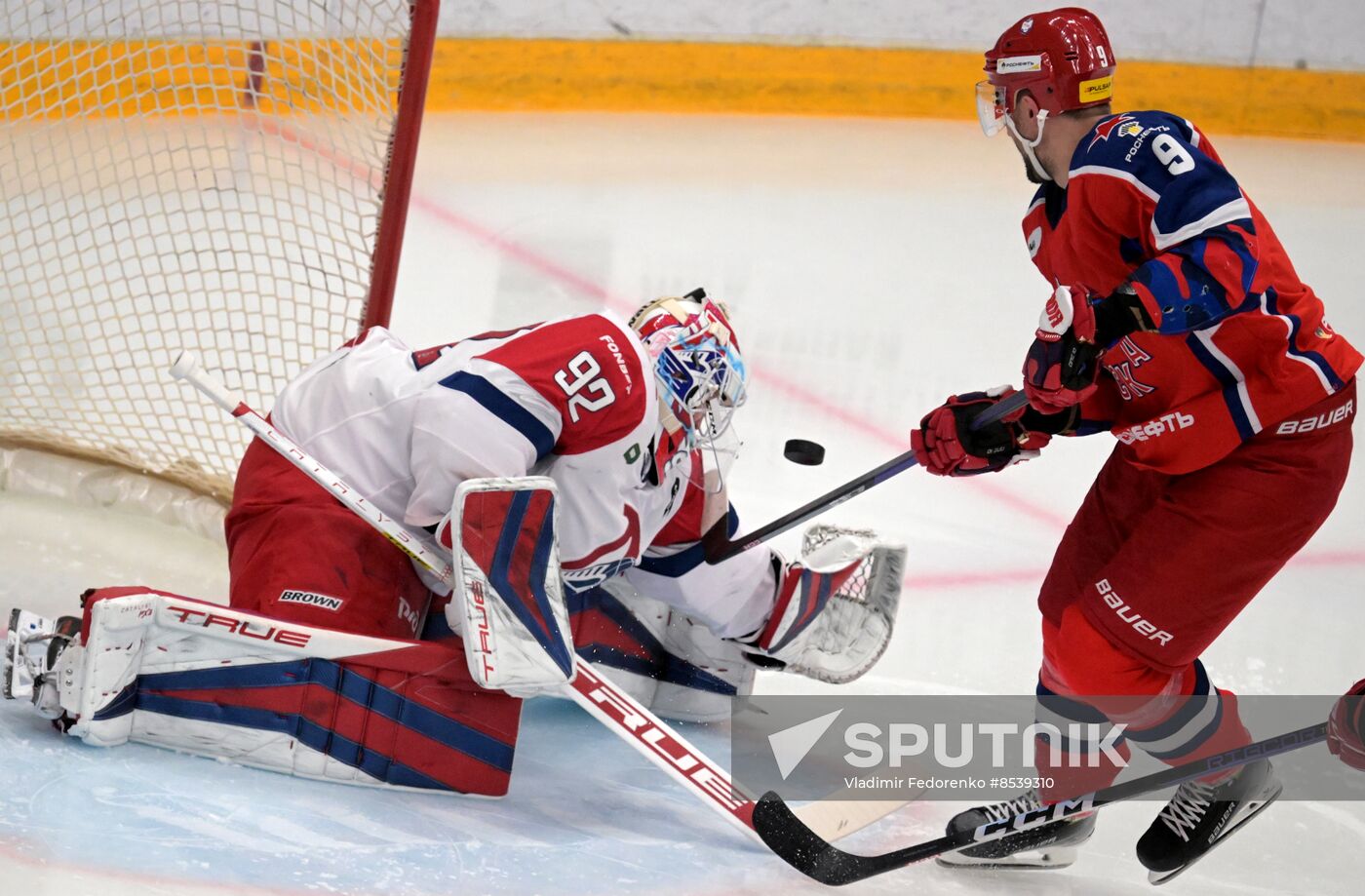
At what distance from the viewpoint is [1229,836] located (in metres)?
2.26

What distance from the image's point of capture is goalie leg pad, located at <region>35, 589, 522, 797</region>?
2004 millimetres

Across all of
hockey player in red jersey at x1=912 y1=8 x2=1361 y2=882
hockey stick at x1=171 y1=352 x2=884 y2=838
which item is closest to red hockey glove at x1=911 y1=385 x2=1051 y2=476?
hockey player in red jersey at x1=912 y1=8 x2=1361 y2=882

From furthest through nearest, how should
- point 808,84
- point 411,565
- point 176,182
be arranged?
point 808,84 → point 176,182 → point 411,565

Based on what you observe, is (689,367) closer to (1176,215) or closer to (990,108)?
(990,108)

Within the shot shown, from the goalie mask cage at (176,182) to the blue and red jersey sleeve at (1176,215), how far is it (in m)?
1.42

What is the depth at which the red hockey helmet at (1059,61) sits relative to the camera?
6.77 feet

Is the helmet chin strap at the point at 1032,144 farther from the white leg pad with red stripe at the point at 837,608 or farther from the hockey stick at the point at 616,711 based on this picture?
the hockey stick at the point at 616,711

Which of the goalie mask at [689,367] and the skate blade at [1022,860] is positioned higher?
the goalie mask at [689,367]

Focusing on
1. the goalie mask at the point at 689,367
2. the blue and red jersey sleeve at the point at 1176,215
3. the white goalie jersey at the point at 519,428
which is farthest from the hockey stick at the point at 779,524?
the blue and red jersey sleeve at the point at 1176,215

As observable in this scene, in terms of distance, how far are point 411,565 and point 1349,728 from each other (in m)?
1.35

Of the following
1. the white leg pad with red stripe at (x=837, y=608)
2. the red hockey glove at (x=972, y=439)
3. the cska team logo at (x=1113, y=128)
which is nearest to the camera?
the cska team logo at (x=1113, y=128)

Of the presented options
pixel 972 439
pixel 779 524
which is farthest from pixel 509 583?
pixel 972 439

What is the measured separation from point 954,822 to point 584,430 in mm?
804

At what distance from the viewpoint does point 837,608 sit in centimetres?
266
